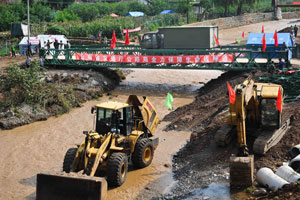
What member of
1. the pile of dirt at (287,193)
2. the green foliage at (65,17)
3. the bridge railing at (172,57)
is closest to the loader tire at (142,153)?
the pile of dirt at (287,193)

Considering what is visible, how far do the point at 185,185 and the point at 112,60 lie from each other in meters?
18.1

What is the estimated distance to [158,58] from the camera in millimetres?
29250

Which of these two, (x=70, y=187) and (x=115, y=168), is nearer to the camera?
(x=70, y=187)

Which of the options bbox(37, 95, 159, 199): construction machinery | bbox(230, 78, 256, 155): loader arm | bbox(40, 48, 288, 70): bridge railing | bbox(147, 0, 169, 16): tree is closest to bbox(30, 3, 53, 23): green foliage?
bbox(147, 0, 169, 16): tree

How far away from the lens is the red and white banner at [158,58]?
91.9ft

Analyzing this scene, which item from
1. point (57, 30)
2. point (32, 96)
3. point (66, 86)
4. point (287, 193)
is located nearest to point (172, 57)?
point (66, 86)

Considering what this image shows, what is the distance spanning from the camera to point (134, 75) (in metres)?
35.7

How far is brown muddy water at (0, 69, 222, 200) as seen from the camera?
46.3 feet

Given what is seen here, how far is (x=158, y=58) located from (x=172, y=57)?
95cm

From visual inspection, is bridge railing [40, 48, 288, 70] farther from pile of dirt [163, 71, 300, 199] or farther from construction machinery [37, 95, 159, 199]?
construction machinery [37, 95, 159, 199]

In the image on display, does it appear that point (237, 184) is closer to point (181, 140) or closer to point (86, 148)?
point (86, 148)

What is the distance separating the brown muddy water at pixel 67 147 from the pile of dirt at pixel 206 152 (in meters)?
0.56

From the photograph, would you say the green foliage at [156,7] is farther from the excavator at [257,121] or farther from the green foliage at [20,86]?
the excavator at [257,121]

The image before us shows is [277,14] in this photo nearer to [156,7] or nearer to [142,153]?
[156,7]
